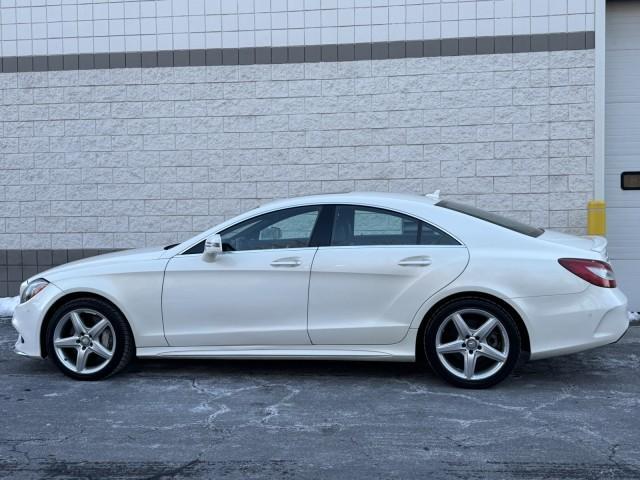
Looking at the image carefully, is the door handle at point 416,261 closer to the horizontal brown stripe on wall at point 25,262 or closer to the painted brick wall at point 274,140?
the painted brick wall at point 274,140

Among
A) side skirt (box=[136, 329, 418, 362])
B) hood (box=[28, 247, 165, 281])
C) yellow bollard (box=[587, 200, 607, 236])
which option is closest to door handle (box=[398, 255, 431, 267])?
side skirt (box=[136, 329, 418, 362])

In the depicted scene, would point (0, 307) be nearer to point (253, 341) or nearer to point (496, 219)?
point (253, 341)

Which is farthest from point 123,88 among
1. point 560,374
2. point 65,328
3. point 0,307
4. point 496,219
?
point 560,374

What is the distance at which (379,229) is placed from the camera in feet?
21.9

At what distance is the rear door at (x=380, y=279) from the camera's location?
6453 millimetres

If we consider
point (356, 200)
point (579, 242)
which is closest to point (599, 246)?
point (579, 242)

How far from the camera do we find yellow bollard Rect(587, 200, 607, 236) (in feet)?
32.5

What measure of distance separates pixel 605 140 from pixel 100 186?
254 inches

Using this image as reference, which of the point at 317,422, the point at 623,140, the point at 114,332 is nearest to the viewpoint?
the point at 317,422

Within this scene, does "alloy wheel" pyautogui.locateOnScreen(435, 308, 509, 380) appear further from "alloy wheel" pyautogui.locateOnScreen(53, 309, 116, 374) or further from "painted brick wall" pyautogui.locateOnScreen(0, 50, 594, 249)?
"painted brick wall" pyautogui.locateOnScreen(0, 50, 594, 249)

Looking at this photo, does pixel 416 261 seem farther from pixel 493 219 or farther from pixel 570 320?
pixel 570 320

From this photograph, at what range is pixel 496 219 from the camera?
6902 mm

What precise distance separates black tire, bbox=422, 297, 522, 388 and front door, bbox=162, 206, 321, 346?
3.20 ft

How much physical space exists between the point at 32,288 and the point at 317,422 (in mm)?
2780
